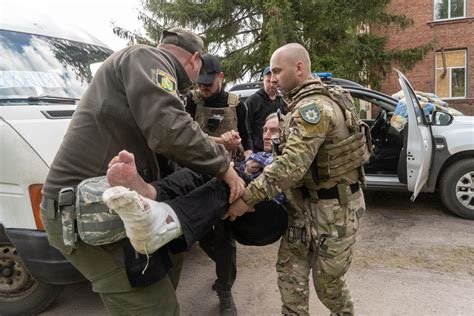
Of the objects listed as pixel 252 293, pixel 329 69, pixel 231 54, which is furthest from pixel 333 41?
pixel 252 293

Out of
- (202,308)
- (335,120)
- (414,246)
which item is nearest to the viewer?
(335,120)

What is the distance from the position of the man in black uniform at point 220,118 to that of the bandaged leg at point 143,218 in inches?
57.5

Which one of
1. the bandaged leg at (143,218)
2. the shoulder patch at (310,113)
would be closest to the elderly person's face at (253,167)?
the shoulder patch at (310,113)

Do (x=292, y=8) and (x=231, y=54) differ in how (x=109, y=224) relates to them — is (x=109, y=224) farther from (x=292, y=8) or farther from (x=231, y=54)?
(x=231, y=54)

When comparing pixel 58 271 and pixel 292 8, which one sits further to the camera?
pixel 292 8

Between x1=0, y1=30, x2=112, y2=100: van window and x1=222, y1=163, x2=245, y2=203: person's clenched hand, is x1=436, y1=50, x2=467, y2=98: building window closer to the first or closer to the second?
x1=0, y1=30, x2=112, y2=100: van window

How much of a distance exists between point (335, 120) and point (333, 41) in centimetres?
1071

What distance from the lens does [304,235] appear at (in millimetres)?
2340

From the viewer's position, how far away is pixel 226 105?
3.78 m

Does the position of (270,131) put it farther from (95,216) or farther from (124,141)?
(95,216)

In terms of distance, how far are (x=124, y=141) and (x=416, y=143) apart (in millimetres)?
4107

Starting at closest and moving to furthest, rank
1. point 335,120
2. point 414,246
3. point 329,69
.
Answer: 1. point 335,120
2. point 414,246
3. point 329,69

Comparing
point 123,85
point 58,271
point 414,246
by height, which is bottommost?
point 414,246

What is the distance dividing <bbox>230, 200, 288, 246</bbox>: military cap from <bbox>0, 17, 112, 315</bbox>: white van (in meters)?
1.13
